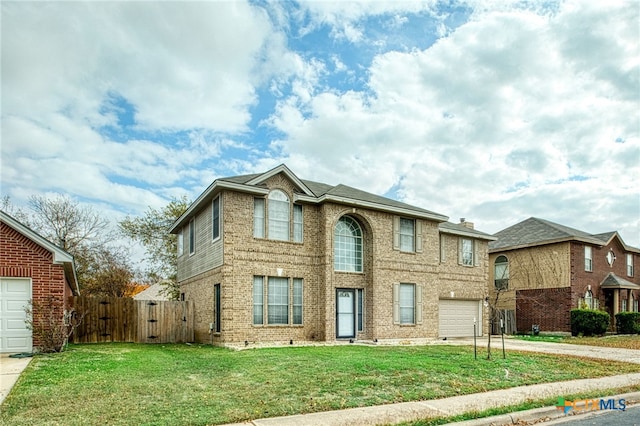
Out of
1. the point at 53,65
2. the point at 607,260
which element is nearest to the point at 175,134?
the point at 53,65

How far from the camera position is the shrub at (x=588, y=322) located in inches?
1016

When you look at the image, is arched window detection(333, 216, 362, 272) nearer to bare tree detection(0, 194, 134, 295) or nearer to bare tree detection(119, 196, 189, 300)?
bare tree detection(119, 196, 189, 300)

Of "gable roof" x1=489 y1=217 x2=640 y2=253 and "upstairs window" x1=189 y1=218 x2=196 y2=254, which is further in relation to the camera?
"gable roof" x1=489 y1=217 x2=640 y2=253

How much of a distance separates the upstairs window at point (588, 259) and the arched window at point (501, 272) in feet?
14.3

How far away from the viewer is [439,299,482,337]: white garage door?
2414cm

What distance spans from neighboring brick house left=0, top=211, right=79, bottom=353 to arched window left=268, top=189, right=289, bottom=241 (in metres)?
7.03

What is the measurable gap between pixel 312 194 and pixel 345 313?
510 centimetres

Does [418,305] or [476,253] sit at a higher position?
[476,253]

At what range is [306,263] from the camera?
1905cm

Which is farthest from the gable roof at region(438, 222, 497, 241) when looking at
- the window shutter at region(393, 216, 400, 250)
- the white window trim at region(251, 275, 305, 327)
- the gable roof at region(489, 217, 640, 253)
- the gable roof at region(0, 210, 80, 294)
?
the gable roof at region(0, 210, 80, 294)

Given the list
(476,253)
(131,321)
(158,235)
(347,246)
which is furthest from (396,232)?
(158,235)

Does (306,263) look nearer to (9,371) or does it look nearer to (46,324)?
(46,324)

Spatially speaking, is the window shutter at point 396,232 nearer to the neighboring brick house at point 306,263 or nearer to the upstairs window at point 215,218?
the neighboring brick house at point 306,263

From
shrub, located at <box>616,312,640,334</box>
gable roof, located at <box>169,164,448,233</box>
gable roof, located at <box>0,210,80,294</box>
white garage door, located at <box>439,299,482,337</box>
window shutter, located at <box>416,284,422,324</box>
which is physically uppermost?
gable roof, located at <box>169,164,448,233</box>
